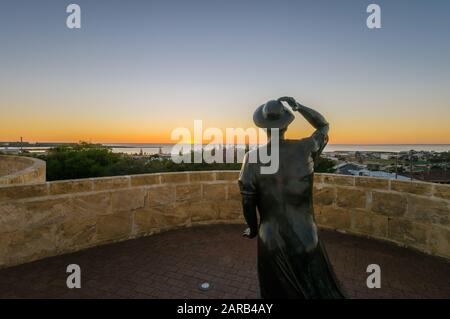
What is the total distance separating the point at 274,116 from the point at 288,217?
75 centimetres

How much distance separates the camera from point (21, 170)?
22.8 feet

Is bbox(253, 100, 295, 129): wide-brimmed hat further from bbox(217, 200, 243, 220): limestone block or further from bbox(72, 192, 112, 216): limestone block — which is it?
bbox(217, 200, 243, 220): limestone block

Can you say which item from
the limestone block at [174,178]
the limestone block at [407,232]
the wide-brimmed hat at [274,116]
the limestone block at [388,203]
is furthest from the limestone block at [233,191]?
the wide-brimmed hat at [274,116]

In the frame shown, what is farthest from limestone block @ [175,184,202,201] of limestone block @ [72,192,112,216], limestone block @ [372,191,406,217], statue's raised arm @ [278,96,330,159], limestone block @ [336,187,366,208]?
statue's raised arm @ [278,96,330,159]

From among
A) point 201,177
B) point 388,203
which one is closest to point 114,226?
point 201,177

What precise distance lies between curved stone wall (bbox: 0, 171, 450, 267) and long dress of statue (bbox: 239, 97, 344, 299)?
3508mm

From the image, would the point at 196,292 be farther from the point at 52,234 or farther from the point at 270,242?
the point at 52,234

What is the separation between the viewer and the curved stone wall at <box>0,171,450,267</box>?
4.29 meters

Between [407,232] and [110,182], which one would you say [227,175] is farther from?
[407,232]

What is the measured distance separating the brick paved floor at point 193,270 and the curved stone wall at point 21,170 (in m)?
1.45

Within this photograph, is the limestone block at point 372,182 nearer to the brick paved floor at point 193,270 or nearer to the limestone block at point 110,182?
the brick paved floor at point 193,270

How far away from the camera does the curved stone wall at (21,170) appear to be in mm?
4807

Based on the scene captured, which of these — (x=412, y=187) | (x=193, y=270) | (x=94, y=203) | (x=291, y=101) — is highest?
(x=291, y=101)
